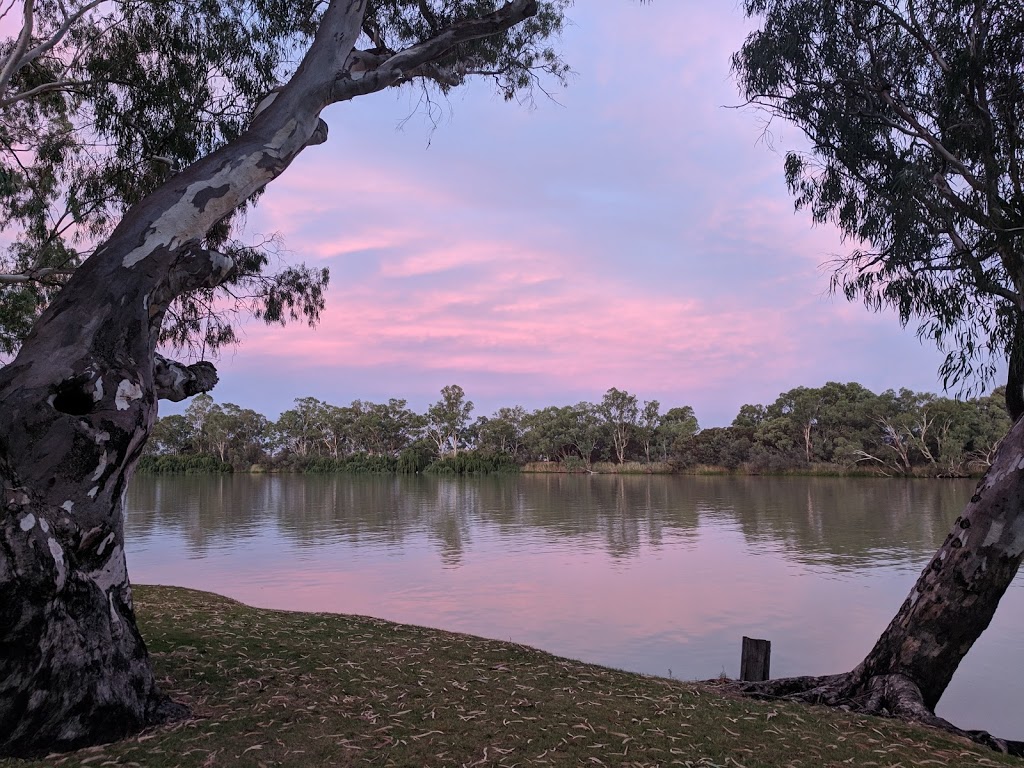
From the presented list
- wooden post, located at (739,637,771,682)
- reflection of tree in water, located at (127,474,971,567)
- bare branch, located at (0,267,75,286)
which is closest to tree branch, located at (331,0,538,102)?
bare branch, located at (0,267,75,286)

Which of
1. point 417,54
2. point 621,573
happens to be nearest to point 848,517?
point 621,573

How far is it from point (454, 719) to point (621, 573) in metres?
7.96

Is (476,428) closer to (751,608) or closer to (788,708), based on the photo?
(751,608)

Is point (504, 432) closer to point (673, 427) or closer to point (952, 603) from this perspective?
point (673, 427)

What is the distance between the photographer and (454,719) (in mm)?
3311

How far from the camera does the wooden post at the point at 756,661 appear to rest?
5.23 metres

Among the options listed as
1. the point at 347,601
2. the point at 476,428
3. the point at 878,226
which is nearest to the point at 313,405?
the point at 476,428

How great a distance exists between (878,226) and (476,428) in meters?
53.4

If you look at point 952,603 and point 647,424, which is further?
point 647,424

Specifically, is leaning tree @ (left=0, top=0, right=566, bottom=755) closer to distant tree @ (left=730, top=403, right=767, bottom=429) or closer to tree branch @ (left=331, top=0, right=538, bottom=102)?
tree branch @ (left=331, top=0, right=538, bottom=102)

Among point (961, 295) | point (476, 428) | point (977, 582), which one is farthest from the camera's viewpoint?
point (476, 428)

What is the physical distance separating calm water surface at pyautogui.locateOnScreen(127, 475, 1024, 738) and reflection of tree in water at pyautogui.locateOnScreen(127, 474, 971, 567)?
10 cm

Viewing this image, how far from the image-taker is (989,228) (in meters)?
5.23

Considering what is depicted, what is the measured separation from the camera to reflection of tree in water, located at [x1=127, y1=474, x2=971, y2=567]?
1435 centimetres
